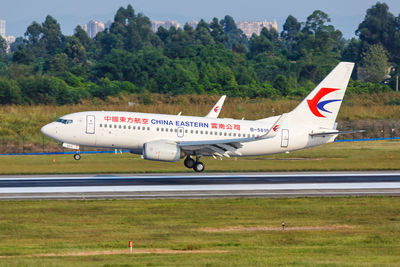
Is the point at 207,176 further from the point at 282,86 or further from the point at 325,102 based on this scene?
the point at 282,86

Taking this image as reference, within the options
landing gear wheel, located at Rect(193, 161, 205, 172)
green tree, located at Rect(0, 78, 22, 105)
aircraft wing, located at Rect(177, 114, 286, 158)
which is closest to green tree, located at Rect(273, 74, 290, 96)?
green tree, located at Rect(0, 78, 22, 105)

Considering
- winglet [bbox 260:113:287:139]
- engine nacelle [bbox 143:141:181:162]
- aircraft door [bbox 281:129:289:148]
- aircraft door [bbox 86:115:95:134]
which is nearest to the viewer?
engine nacelle [bbox 143:141:181:162]

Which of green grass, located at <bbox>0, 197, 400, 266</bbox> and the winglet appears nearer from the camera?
green grass, located at <bbox>0, 197, 400, 266</bbox>

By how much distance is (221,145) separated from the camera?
150ft

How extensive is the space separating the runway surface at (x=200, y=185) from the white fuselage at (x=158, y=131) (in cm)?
242

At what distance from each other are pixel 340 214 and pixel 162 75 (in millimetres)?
89244

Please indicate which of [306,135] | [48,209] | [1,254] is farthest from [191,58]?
[1,254]

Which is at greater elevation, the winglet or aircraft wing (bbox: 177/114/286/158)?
the winglet

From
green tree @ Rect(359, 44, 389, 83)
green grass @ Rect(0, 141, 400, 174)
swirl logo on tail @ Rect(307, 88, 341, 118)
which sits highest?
green tree @ Rect(359, 44, 389, 83)

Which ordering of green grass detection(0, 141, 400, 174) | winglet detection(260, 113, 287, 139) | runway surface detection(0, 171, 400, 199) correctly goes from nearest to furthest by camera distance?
runway surface detection(0, 171, 400, 199), winglet detection(260, 113, 287, 139), green grass detection(0, 141, 400, 174)

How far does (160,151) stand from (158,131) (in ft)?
8.17

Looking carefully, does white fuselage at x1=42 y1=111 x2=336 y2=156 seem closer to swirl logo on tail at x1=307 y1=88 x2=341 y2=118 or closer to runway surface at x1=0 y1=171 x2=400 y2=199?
swirl logo on tail at x1=307 y1=88 x2=341 y2=118

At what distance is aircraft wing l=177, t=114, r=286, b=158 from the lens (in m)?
45.1

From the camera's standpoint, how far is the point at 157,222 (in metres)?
30.1
